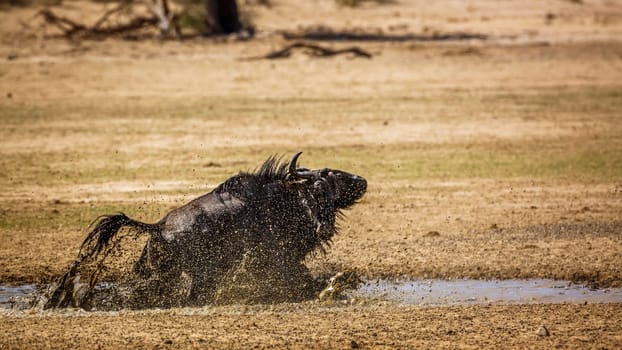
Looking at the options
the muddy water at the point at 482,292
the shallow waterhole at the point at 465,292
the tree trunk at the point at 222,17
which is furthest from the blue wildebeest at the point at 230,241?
the tree trunk at the point at 222,17

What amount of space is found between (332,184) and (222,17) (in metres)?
14.9

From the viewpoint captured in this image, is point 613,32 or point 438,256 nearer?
point 438,256

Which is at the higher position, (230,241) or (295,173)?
(295,173)

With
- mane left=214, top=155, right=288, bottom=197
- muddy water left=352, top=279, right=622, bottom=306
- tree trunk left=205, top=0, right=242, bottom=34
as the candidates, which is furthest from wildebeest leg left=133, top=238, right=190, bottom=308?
tree trunk left=205, top=0, right=242, bottom=34

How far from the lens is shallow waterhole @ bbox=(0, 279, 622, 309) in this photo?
8070 mm

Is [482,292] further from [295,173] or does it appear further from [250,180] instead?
[250,180]

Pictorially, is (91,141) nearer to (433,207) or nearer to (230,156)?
(230,156)

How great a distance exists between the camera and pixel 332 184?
8.32 metres

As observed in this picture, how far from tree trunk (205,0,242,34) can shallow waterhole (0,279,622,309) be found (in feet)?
48.4

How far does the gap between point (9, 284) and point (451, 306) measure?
333cm

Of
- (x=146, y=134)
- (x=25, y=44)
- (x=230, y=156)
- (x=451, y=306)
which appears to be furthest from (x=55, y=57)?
(x=451, y=306)

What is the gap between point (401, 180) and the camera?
12.3m

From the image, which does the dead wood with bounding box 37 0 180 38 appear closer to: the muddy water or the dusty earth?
the dusty earth

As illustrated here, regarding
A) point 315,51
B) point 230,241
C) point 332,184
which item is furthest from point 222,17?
point 230,241
